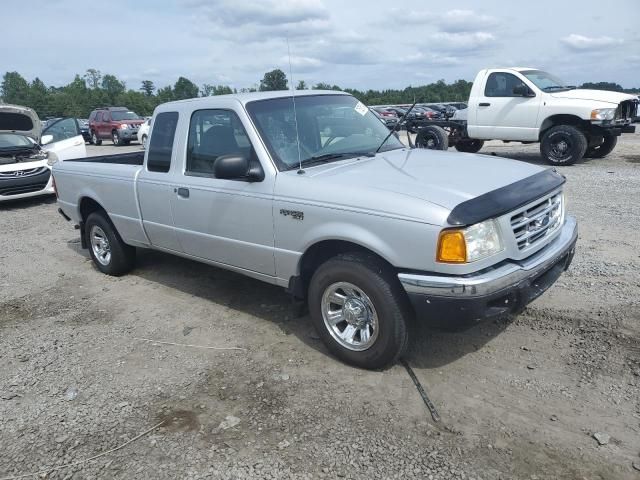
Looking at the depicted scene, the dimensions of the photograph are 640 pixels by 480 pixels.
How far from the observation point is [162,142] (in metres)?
A: 4.83

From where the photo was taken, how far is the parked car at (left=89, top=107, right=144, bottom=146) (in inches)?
954

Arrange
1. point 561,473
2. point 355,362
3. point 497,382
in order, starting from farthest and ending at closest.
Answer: point 355,362
point 497,382
point 561,473

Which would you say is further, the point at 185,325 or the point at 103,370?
the point at 185,325

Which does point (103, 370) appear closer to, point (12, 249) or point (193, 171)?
point (193, 171)

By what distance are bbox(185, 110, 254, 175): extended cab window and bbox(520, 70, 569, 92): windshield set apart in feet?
31.8

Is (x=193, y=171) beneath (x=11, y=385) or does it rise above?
above

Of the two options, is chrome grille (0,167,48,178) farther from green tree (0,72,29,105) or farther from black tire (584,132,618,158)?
green tree (0,72,29,105)

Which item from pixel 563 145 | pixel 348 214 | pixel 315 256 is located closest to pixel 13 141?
pixel 315 256

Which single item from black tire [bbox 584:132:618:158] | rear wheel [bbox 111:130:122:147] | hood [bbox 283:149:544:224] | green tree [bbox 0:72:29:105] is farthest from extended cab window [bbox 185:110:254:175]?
green tree [bbox 0:72:29:105]

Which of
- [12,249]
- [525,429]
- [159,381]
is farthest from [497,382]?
[12,249]

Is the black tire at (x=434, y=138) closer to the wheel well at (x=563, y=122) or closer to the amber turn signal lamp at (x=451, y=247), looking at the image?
the wheel well at (x=563, y=122)

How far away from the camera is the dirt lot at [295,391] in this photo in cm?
275

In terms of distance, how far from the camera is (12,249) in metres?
7.34

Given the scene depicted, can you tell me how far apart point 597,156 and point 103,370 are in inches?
498
